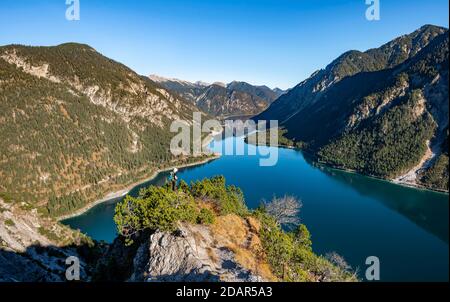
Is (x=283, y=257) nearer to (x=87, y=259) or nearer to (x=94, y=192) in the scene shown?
(x=87, y=259)

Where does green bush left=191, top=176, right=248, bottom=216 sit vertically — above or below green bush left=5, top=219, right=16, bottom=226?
above

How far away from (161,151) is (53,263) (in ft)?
417

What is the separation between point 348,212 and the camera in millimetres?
91250

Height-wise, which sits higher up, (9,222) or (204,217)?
(204,217)

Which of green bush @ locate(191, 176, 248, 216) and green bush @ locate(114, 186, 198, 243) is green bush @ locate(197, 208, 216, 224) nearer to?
green bush @ locate(114, 186, 198, 243)

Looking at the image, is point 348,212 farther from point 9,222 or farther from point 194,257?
point 9,222

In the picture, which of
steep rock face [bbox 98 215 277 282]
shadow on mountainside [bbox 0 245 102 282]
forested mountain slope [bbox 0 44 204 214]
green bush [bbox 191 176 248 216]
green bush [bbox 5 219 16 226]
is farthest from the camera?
forested mountain slope [bbox 0 44 204 214]

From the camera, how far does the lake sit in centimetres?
5631

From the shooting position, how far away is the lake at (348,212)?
56.3 metres

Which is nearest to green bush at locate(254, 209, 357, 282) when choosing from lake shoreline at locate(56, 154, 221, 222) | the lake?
the lake

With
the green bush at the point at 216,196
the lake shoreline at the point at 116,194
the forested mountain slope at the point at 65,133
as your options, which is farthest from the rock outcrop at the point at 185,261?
the lake shoreline at the point at 116,194

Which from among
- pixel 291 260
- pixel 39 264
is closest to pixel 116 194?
pixel 39 264

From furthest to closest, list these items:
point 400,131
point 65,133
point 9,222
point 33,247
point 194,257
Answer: point 400,131
point 65,133
point 9,222
point 33,247
point 194,257
